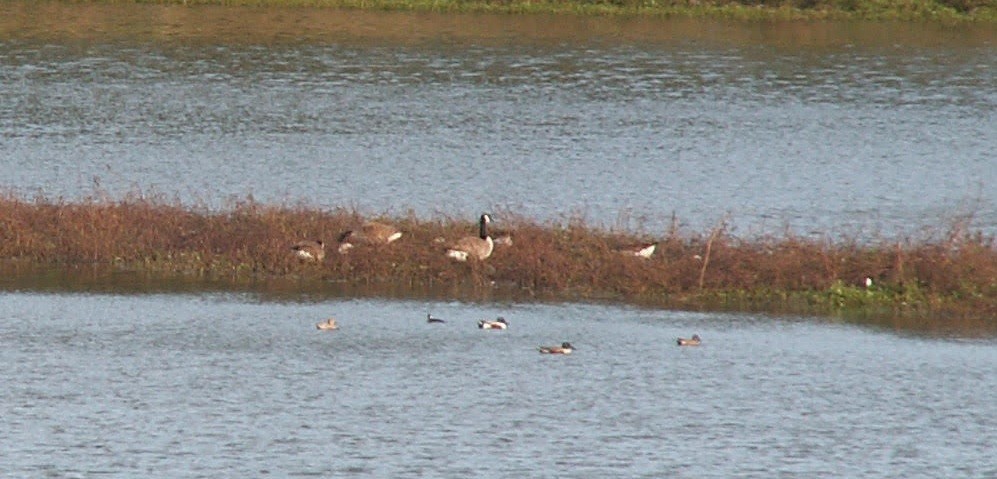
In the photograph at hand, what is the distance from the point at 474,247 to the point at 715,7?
143ft

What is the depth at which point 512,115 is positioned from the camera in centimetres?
5012

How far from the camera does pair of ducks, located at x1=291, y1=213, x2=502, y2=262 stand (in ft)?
92.5

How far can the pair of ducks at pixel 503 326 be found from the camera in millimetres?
24906

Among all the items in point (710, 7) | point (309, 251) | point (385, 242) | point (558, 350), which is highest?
point (710, 7)

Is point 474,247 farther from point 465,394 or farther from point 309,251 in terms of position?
point 465,394

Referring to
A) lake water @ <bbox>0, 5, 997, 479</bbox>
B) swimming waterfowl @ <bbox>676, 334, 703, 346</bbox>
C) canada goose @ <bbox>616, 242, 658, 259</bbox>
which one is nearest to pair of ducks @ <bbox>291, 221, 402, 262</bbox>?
lake water @ <bbox>0, 5, 997, 479</bbox>

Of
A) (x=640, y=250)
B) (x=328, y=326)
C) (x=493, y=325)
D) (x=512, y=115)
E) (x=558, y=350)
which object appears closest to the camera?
(x=558, y=350)

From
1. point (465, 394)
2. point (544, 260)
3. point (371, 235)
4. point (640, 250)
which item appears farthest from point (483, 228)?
point (465, 394)

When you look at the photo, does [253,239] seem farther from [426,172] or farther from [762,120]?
[762,120]

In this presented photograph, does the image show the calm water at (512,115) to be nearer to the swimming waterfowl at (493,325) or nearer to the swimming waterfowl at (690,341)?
the swimming waterfowl at (493,325)

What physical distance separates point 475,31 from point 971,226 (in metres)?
33.6

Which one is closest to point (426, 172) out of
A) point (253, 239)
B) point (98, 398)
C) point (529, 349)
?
point (253, 239)

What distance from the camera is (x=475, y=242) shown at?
2822 centimetres

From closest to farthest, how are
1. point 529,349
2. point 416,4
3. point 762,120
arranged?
point 529,349
point 762,120
point 416,4
